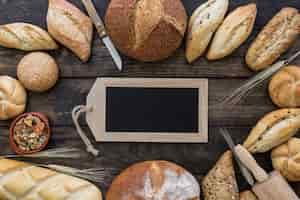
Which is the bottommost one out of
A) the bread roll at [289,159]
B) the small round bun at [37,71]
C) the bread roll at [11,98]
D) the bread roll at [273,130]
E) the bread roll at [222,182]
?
the bread roll at [222,182]

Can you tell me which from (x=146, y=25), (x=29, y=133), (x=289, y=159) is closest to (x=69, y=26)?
A: (x=146, y=25)

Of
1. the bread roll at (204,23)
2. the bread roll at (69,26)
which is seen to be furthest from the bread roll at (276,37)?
the bread roll at (69,26)

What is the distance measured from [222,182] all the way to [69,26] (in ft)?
2.50

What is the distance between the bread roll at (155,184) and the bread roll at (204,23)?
429 mm

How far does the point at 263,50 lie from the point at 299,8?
0.72 feet

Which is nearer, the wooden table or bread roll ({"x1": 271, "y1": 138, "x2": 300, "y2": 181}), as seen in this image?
bread roll ({"x1": 271, "y1": 138, "x2": 300, "y2": 181})

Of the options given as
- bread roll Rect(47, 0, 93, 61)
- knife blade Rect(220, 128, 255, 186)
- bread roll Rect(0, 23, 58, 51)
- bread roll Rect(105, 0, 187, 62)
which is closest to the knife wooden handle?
knife blade Rect(220, 128, 255, 186)

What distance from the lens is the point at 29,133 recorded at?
1.38m

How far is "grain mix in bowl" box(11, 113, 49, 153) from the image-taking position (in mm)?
1372

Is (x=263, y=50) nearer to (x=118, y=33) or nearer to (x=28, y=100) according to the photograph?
(x=118, y=33)

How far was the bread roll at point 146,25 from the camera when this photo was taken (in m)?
1.28

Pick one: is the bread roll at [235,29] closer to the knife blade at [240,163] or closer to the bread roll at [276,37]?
the bread roll at [276,37]

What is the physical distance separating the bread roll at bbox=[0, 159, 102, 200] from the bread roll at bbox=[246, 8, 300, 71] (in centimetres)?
76

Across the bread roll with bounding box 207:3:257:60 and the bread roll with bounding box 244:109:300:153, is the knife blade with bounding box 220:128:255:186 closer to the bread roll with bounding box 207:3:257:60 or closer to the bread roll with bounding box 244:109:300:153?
the bread roll with bounding box 244:109:300:153
